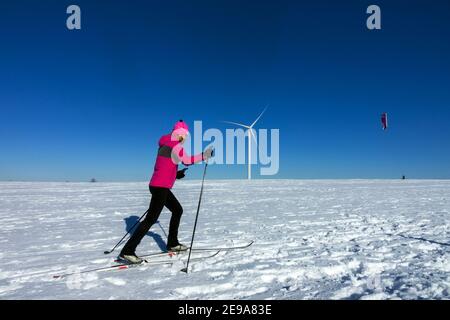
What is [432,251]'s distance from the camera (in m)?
4.96

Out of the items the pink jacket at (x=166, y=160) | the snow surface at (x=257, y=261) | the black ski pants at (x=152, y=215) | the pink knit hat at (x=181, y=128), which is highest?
the pink knit hat at (x=181, y=128)

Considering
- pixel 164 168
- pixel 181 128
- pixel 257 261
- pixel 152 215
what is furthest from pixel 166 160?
pixel 257 261

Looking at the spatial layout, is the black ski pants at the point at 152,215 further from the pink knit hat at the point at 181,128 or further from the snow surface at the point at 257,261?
the pink knit hat at the point at 181,128

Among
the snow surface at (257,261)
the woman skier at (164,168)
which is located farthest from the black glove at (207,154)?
the snow surface at (257,261)

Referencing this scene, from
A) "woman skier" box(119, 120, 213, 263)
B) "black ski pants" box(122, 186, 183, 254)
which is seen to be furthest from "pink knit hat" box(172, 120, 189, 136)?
"black ski pants" box(122, 186, 183, 254)

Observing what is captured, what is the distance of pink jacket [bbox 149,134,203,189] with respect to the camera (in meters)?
4.68

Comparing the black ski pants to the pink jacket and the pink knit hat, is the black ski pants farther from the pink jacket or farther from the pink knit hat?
the pink knit hat

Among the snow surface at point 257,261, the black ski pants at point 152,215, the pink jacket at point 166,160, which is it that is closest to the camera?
the snow surface at point 257,261

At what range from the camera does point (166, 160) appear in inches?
185

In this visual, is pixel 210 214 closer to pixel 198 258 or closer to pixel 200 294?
pixel 198 258

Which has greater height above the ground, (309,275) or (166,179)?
(166,179)

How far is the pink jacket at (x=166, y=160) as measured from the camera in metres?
4.68
